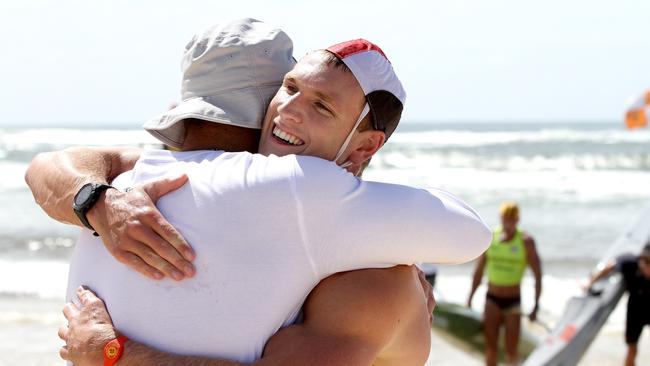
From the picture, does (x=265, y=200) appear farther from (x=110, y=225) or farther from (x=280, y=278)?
(x=110, y=225)

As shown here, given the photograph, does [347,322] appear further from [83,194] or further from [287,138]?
[83,194]

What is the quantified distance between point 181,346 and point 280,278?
215 mm

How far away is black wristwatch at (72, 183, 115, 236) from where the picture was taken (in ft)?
5.33

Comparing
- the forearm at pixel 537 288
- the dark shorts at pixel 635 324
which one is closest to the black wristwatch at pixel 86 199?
the dark shorts at pixel 635 324

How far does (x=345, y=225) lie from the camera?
141cm

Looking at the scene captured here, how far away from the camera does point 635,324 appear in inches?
301

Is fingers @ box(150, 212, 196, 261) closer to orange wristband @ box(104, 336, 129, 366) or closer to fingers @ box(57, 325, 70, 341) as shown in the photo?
orange wristband @ box(104, 336, 129, 366)

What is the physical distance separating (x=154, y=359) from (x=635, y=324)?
6999mm

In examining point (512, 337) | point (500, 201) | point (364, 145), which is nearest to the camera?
point (364, 145)

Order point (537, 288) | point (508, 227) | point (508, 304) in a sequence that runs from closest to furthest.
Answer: point (508, 304) < point (508, 227) < point (537, 288)

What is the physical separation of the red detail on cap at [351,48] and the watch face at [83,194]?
21.4 inches

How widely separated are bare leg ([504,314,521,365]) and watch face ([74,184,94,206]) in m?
6.69

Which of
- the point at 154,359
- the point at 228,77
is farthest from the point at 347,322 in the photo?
the point at 228,77

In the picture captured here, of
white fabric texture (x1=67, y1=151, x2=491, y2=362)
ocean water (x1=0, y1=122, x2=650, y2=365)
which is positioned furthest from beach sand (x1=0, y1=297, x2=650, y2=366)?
white fabric texture (x1=67, y1=151, x2=491, y2=362)
